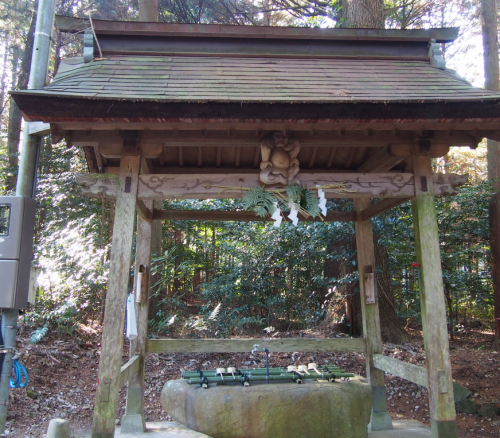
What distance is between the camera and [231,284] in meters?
8.55

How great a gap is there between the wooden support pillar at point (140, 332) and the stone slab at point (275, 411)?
1221 millimetres

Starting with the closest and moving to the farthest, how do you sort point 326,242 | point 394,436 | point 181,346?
point 394,436
point 181,346
point 326,242

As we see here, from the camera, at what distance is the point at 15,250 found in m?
3.69

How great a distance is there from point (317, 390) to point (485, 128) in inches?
109

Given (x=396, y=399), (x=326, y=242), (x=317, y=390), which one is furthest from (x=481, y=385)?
(x=317, y=390)

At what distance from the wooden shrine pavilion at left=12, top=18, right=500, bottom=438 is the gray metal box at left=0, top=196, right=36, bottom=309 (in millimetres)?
667

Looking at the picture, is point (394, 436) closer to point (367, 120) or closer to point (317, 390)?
point (317, 390)

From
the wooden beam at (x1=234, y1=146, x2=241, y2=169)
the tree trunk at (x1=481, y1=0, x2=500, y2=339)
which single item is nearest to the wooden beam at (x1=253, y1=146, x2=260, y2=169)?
the wooden beam at (x1=234, y1=146, x2=241, y2=169)

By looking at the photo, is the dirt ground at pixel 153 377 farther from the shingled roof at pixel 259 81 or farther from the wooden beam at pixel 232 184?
the shingled roof at pixel 259 81

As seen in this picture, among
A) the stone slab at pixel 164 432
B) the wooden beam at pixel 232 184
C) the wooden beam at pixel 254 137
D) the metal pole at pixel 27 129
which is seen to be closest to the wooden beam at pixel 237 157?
the wooden beam at pixel 254 137

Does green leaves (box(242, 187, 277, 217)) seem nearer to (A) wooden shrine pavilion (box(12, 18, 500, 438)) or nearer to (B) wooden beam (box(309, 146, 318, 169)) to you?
(A) wooden shrine pavilion (box(12, 18, 500, 438))

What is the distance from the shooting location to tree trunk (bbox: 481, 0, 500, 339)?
8.77 m

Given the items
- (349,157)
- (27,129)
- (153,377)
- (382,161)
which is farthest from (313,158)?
(153,377)

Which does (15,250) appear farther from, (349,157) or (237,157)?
(349,157)
